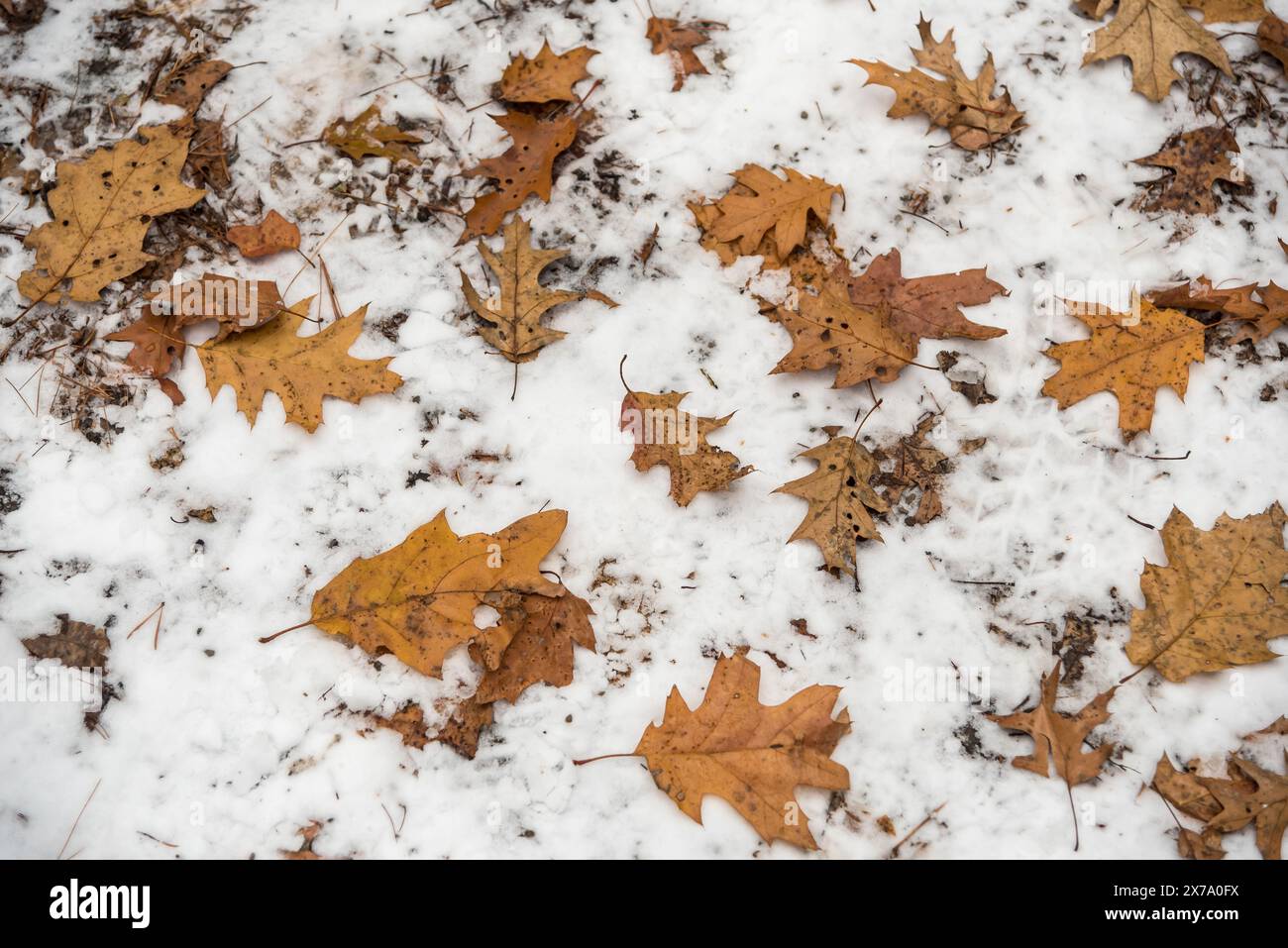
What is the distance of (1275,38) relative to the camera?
3.12 metres

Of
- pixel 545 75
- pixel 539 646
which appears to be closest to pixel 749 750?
pixel 539 646

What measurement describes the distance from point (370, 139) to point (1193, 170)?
2.86 metres

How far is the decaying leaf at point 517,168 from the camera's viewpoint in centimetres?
296

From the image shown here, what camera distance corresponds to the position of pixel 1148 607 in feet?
8.06

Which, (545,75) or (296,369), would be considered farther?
(545,75)

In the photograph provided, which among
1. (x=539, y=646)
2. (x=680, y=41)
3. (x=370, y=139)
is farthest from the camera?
(x=680, y=41)

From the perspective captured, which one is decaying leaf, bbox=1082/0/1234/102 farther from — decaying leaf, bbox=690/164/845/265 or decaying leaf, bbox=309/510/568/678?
decaying leaf, bbox=309/510/568/678

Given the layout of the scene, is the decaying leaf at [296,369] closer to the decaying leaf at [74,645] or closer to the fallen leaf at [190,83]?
the decaying leaf at [74,645]

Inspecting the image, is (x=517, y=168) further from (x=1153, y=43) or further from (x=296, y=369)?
(x=1153, y=43)

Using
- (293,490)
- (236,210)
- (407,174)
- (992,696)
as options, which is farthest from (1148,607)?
(236,210)

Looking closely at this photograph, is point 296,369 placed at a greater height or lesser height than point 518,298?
lesser

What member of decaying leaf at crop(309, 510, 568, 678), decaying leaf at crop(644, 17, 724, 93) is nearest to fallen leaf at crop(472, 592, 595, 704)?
decaying leaf at crop(309, 510, 568, 678)
